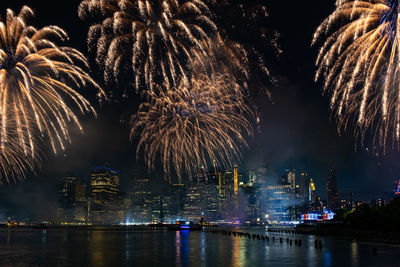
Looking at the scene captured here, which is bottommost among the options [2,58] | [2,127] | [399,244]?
[399,244]

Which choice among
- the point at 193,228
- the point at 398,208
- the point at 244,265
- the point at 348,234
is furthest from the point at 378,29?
the point at 193,228

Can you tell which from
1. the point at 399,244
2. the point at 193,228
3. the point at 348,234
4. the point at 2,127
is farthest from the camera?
the point at 193,228

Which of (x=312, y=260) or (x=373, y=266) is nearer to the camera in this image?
(x=373, y=266)

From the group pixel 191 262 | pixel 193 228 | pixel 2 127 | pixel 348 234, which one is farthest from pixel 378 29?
pixel 193 228

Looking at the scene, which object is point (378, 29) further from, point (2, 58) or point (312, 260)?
point (2, 58)

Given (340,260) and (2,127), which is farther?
(2,127)

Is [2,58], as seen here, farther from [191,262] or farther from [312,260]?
[312,260]

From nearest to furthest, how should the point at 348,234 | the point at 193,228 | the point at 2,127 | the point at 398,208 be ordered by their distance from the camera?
the point at 2,127
the point at 398,208
the point at 348,234
the point at 193,228

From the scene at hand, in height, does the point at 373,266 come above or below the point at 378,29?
below

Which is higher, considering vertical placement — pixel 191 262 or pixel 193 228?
pixel 191 262
